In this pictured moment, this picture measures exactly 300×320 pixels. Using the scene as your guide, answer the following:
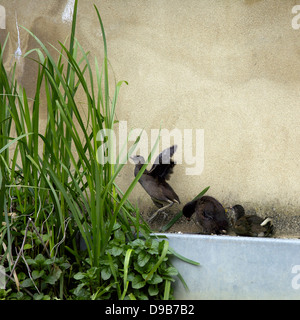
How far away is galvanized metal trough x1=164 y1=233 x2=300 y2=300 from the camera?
6.08ft

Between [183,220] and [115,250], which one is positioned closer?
[115,250]

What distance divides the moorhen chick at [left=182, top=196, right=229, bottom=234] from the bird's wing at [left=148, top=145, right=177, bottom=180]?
22 cm

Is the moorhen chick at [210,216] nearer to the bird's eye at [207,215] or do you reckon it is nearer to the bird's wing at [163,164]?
the bird's eye at [207,215]

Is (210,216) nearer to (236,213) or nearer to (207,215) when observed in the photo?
(207,215)

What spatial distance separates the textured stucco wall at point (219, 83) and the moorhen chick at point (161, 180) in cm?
15

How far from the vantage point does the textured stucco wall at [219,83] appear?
2461mm

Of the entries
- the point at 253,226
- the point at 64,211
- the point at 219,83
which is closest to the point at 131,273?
the point at 64,211

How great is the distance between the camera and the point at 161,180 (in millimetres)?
2438

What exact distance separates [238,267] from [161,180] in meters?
0.70

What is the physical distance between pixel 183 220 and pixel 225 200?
0.81 ft

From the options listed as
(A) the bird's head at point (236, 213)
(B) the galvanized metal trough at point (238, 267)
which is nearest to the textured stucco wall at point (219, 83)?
(A) the bird's head at point (236, 213)
